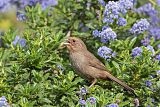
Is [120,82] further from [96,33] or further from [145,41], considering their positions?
[145,41]

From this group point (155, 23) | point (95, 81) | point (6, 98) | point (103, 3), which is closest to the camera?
point (6, 98)

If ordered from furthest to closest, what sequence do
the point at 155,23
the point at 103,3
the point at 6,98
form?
the point at 155,23 < the point at 103,3 < the point at 6,98

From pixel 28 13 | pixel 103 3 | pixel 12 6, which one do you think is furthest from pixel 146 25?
pixel 12 6

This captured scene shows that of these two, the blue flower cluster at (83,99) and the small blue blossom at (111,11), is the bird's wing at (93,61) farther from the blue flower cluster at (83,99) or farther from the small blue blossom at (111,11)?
the blue flower cluster at (83,99)

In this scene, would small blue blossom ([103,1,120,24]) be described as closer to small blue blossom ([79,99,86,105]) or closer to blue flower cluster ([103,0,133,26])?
blue flower cluster ([103,0,133,26])

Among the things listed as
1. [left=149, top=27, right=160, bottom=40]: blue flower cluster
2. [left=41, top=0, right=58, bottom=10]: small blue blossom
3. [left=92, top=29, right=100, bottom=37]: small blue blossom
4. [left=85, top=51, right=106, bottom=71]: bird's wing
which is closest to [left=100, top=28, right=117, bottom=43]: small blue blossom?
[left=92, top=29, right=100, bottom=37]: small blue blossom

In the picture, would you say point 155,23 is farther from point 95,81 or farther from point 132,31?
point 95,81

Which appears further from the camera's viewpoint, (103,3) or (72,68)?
(103,3)

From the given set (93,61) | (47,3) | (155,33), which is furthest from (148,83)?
(47,3)
